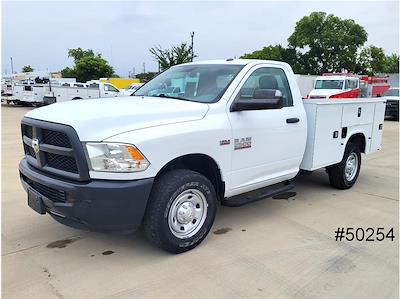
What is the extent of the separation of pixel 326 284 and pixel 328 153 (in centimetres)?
255

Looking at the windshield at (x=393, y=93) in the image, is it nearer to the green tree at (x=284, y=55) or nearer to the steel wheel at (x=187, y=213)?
the steel wheel at (x=187, y=213)

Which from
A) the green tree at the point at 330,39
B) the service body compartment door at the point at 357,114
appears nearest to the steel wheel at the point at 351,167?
the service body compartment door at the point at 357,114

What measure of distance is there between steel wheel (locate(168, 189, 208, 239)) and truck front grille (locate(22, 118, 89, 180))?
92 centimetres

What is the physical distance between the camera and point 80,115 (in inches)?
134

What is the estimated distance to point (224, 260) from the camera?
3707mm

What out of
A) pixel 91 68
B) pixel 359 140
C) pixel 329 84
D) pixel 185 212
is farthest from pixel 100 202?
pixel 91 68

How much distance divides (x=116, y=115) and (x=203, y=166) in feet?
3.72

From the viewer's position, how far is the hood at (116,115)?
3.28m

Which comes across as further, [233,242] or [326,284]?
[233,242]

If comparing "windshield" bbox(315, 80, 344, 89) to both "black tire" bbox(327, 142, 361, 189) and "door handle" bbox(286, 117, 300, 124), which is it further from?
"door handle" bbox(286, 117, 300, 124)

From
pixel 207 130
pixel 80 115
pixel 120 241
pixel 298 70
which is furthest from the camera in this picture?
pixel 298 70

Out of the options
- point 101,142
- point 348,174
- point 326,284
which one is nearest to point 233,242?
point 326,284

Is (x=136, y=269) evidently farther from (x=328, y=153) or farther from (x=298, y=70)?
(x=298, y=70)

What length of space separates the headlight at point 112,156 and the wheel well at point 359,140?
4120mm
